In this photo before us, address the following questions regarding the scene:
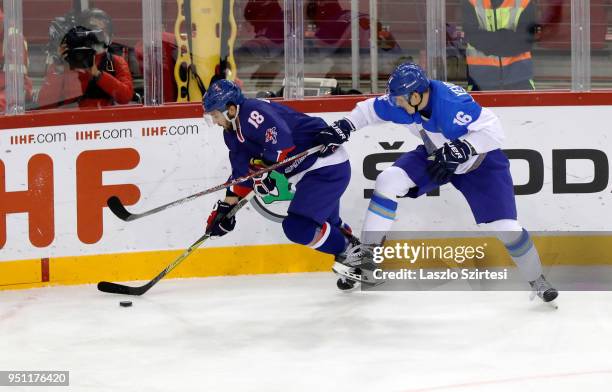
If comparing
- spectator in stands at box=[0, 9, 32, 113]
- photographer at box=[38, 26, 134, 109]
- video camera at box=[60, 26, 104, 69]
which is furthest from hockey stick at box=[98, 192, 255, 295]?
video camera at box=[60, 26, 104, 69]

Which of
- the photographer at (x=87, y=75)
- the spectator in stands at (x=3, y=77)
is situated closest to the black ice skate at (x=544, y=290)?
the photographer at (x=87, y=75)

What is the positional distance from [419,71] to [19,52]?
2.04 meters

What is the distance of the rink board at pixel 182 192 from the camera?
536 cm

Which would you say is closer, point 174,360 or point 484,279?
point 174,360

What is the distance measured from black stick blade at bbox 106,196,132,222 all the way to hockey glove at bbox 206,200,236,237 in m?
0.39

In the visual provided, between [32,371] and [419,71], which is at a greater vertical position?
[419,71]

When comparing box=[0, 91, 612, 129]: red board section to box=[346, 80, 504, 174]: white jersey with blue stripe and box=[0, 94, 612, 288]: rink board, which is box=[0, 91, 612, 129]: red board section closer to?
box=[0, 94, 612, 288]: rink board

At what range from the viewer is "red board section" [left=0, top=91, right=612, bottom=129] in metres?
5.37

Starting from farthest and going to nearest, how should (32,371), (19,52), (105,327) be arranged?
(19,52), (105,327), (32,371)

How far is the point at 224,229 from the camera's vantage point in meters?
5.12

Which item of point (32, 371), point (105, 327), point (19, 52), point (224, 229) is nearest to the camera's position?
point (32, 371)

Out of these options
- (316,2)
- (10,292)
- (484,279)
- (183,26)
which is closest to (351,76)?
(316,2)

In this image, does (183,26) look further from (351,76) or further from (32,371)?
(32,371)

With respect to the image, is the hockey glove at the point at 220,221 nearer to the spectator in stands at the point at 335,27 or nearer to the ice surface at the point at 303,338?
the ice surface at the point at 303,338
